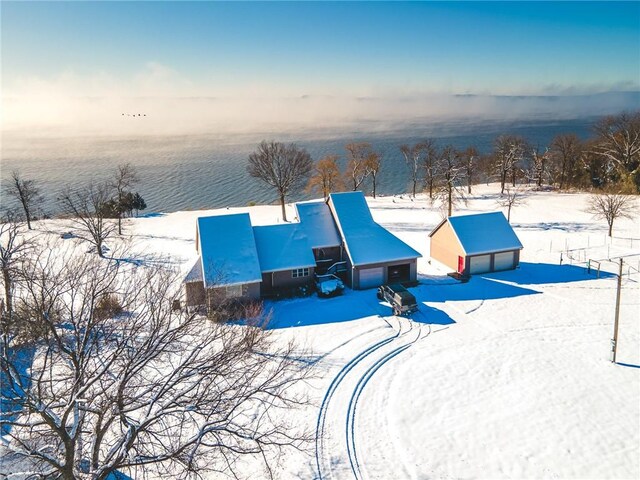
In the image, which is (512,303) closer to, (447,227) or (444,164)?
(447,227)

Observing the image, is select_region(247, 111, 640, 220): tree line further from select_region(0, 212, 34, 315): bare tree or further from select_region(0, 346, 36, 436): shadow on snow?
select_region(0, 346, 36, 436): shadow on snow

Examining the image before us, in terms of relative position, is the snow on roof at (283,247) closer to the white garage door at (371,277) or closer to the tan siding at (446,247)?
the white garage door at (371,277)

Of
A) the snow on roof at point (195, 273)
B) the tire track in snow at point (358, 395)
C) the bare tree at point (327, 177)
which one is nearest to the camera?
the tire track in snow at point (358, 395)

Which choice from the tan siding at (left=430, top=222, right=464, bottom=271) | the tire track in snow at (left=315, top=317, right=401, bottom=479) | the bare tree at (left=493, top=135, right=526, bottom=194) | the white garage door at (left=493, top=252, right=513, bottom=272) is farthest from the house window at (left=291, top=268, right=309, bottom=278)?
the bare tree at (left=493, top=135, right=526, bottom=194)

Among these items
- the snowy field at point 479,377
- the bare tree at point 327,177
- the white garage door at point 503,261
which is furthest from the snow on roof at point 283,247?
the bare tree at point 327,177

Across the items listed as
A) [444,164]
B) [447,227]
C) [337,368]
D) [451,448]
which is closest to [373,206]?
[444,164]

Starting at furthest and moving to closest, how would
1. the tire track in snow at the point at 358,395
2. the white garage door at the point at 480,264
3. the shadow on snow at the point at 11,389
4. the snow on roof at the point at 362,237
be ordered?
the white garage door at the point at 480,264, the snow on roof at the point at 362,237, the tire track in snow at the point at 358,395, the shadow on snow at the point at 11,389

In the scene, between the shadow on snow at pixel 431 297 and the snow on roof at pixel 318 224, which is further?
the snow on roof at pixel 318 224
